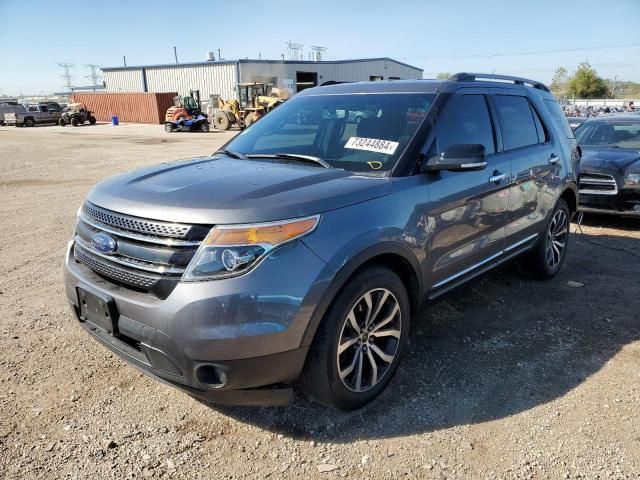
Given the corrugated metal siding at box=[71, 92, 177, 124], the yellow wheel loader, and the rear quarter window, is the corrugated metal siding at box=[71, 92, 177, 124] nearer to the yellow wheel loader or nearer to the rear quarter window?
the yellow wheel loader

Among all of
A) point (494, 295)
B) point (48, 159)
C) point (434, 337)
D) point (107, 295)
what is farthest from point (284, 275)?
point (48, 159)

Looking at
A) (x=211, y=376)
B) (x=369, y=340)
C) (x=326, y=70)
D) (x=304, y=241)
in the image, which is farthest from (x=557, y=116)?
(x=326, y=70)

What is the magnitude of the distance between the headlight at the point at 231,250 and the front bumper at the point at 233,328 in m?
0.04

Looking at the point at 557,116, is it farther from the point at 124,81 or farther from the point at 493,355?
the point at 124,81

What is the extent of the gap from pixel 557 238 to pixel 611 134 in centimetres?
424

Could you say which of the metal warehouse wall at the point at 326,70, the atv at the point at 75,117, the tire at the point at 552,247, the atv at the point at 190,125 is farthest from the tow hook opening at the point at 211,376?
the atv at the point at 75,117

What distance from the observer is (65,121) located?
42.7 metres

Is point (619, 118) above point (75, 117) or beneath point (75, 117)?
above

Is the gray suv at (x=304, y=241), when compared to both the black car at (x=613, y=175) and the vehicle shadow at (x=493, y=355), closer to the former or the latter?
the vehicle shadow at (x=493, y=355)

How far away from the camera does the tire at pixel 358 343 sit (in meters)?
2.64

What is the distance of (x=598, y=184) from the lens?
23.9ft

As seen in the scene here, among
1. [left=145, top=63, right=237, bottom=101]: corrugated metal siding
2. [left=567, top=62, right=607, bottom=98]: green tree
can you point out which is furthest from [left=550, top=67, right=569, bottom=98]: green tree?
[left=145, top=63, right=237, bottom=101]: corrugated metal siding

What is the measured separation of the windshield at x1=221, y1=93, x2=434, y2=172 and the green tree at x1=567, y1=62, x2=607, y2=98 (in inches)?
3014

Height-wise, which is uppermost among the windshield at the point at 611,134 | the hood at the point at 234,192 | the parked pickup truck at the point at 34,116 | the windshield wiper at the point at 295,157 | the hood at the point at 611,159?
the windshield wiper at the point at 295,157
